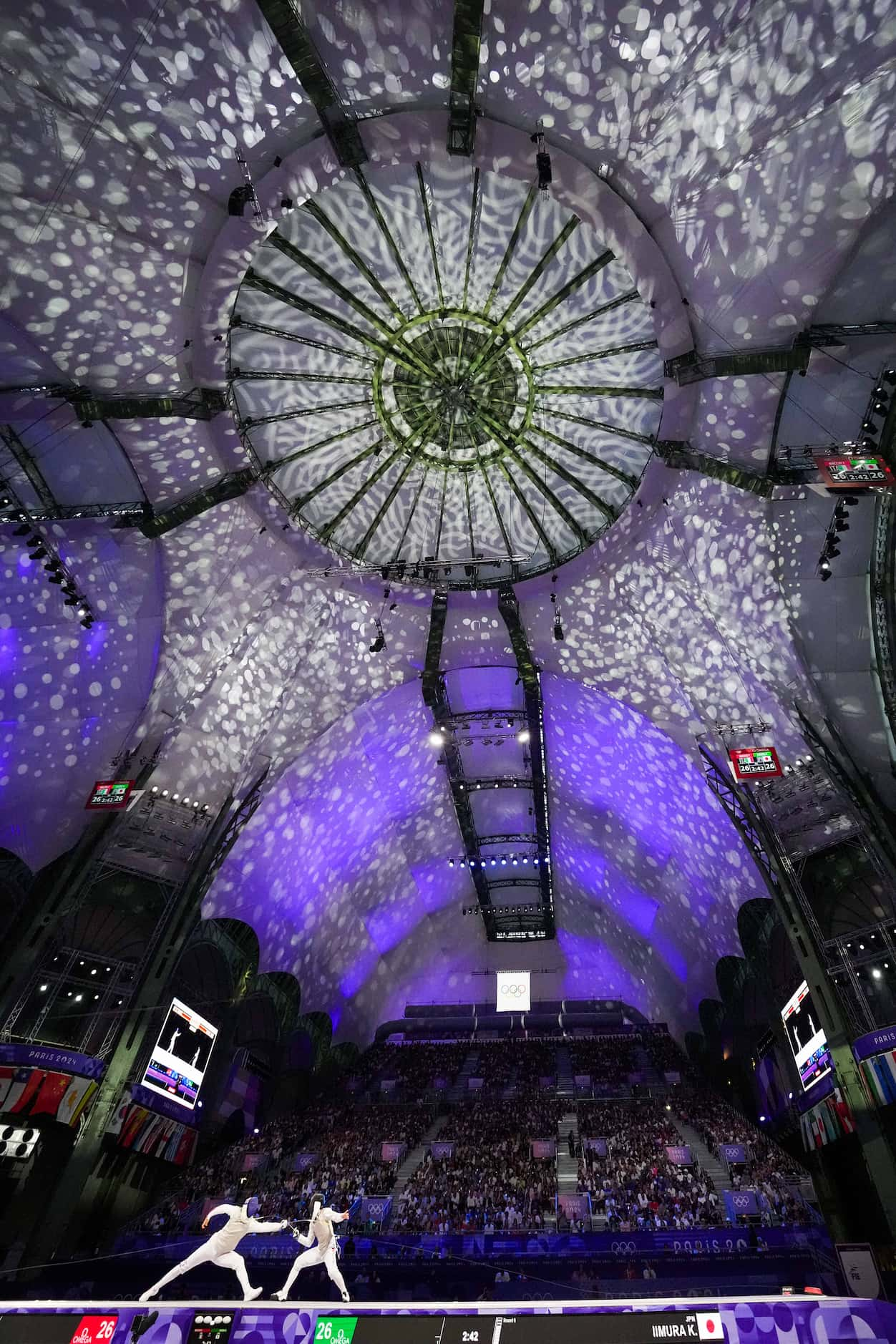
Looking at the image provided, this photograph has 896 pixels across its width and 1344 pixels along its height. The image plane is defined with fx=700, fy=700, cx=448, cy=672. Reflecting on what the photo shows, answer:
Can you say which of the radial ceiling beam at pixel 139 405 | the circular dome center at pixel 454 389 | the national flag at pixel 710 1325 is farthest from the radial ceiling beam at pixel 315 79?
the national flag at pixel 710 1325

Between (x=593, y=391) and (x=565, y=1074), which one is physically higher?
(x=593, y=391)

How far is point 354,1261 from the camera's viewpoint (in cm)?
1683

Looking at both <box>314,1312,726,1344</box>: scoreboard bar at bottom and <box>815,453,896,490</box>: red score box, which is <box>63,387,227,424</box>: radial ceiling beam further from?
<box>314,1312,726,1344</box>: scoreboard bar at bottom

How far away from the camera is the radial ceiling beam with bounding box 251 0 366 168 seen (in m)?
12.2

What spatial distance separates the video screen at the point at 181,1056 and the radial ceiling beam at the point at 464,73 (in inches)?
955

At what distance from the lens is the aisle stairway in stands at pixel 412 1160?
22.7 metres

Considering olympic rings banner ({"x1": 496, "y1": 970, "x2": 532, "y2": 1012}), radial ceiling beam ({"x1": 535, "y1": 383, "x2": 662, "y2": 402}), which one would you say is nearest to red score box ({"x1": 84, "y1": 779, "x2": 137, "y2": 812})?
radial ceiling beam ({"x1": 535, "y1": 383, "x2": 662, "y2": 402})

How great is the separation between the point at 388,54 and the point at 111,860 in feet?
70.2

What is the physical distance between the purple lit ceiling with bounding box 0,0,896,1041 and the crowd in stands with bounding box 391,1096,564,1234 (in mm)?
9265

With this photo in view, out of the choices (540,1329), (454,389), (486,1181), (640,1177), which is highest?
(454,389)

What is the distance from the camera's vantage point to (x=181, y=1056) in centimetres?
2283

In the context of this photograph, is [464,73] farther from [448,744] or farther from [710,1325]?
[448,744]

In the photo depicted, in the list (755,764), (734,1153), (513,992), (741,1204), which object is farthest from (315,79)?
(513,992)

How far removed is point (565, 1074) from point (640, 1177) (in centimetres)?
1329
